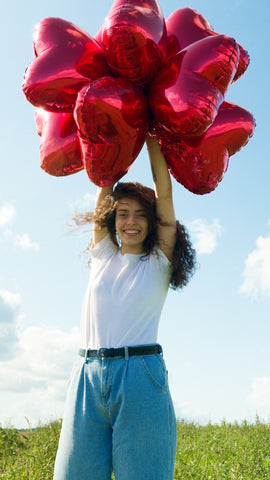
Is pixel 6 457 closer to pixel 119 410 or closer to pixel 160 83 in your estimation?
pixel 119 410

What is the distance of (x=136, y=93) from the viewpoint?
1952 mm

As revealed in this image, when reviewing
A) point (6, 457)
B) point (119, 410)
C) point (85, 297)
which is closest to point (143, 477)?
point (119, 410)

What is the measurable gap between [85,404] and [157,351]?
13.3 inches

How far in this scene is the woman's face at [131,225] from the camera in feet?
7.01

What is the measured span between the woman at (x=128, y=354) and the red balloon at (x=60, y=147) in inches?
9.7

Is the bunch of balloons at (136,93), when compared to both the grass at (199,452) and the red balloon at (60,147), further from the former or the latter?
the grass at (199,452)

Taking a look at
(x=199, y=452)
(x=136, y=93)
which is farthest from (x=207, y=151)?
(x=199, y=452)

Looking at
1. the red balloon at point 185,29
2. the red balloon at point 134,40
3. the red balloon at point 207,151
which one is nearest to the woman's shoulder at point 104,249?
the red balloon at point 207,151

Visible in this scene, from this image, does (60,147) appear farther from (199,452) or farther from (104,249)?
(199,452)

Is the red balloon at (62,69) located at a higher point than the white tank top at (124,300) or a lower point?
higher

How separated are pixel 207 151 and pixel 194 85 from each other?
313 millimetres

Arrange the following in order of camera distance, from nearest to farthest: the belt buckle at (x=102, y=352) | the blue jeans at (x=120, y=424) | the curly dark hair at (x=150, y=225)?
the blue jeans at (x=120, y=424)
the belt buckle at (x=102, y=352)
the curly dark hair at (x=150, y=225)

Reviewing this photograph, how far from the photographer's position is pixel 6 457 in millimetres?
4762

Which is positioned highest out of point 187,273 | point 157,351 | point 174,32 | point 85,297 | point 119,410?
point 174,32
